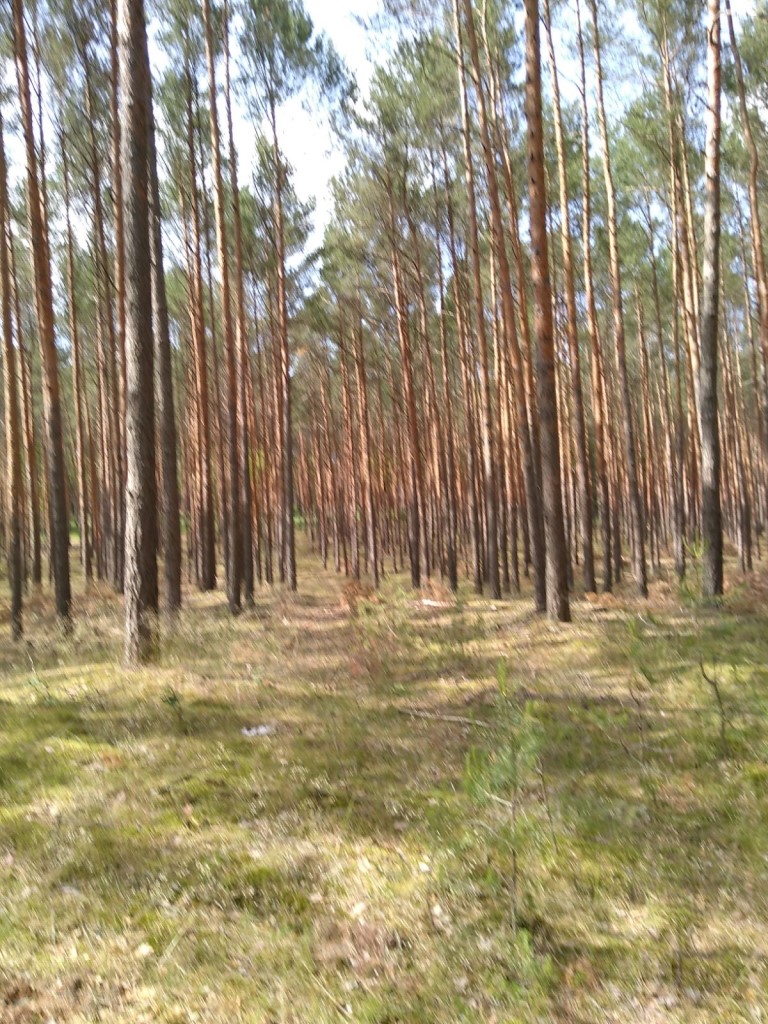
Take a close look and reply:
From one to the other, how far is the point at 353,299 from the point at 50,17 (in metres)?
9.16

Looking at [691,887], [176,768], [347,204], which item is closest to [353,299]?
[347,204]

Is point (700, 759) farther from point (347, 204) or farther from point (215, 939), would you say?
point (347, 204)

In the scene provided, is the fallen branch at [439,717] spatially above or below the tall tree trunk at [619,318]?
below

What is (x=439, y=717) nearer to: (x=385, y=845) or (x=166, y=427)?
(x=385, y=845)

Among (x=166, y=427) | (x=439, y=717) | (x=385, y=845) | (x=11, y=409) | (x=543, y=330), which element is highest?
(x=543, y=330)

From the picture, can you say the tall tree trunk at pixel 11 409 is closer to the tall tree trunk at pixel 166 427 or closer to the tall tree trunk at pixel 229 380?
the tall tree trunk at pixel 166 427

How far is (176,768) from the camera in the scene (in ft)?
15.3

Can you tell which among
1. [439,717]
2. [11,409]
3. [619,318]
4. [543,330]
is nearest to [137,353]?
[439,717]

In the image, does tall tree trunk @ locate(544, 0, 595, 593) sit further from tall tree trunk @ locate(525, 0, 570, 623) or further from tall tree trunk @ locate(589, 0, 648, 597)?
tall tree trunk @ locate(525, 0, 570, 623)

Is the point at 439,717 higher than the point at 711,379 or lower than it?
lower

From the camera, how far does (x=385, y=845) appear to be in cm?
386

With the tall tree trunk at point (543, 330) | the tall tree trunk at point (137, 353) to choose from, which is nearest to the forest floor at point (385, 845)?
the tall tree trunk at point (137, 353)

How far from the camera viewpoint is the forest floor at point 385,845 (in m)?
2.82

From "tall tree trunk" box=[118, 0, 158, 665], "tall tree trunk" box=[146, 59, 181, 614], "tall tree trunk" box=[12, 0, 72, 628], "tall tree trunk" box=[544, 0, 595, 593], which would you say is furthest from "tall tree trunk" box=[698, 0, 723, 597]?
"tall tree trunk" box=[12, 0, 72, 628]
